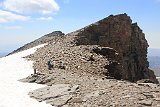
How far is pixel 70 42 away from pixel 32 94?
25179 millimetres

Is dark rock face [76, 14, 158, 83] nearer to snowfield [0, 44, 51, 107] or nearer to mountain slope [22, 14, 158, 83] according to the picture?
mountain slope [22, 14, 158, 83]

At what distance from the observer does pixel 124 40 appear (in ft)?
248

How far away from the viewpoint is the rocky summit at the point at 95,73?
23.6 metres

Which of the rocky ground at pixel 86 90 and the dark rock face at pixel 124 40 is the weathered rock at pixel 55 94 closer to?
the rocky ground at pixel 86 90

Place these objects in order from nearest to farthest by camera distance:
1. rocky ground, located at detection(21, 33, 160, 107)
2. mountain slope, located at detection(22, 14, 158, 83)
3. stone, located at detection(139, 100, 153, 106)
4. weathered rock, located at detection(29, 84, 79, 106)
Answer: stone, located at detection(139, 100, 153, 106) → rocky ground, located at detection(21, 33, 160, 107) → weathered rock, located at detection(29, 84, 79, 106) → mountain slope, located at detection(22, 14, 158, 83)

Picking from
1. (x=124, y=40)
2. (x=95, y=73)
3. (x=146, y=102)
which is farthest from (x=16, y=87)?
(x=124, y=40)

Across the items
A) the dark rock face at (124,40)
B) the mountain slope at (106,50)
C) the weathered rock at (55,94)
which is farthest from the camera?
the dark rock face at (124,40)

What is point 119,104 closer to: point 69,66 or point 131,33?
point 69,66

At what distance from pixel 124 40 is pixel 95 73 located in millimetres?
40533

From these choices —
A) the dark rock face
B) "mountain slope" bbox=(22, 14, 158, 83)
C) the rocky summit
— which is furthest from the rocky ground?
the dark rock face

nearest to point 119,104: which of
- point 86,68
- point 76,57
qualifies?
point 86,68

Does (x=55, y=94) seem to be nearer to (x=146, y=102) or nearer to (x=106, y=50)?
(x=146, y=102)

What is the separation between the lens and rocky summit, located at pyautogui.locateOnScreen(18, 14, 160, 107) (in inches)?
928

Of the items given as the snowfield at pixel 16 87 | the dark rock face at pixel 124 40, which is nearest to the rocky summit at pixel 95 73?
the dark rock face at pixel 124 40
